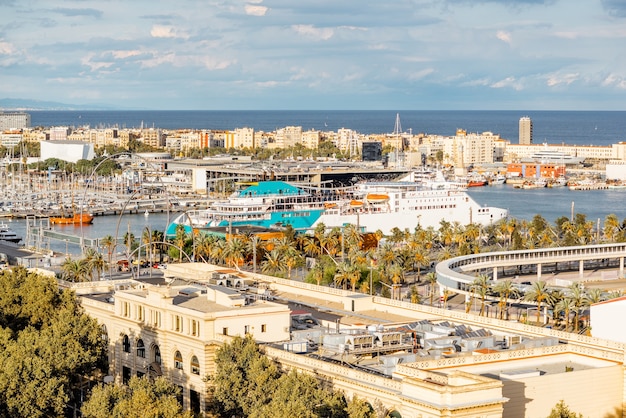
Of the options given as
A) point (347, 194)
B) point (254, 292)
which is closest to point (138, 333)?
point (254, 292)

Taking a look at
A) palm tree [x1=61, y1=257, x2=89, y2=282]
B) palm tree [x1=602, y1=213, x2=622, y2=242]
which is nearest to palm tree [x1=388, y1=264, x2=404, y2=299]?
palm tree [x1=61, y1=257, x2=89, y2=282]

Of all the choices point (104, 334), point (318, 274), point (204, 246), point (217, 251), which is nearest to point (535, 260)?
point (318, 274)

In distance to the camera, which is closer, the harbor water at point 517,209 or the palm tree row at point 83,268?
the palm tree row at point 83,268

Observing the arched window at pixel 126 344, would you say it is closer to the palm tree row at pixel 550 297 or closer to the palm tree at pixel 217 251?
the palm tree row at pixel 550 297

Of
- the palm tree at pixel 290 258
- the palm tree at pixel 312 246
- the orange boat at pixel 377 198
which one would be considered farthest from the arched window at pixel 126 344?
the orange boat at pixel 377 198

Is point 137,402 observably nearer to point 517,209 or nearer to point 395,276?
point 395,276
